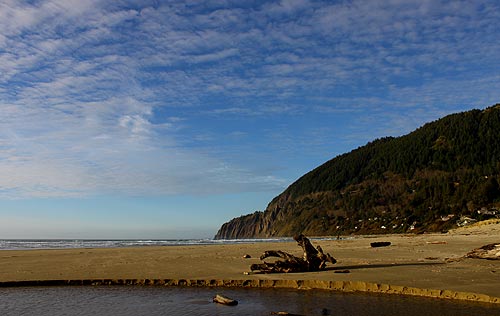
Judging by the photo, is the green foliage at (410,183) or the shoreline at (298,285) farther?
the green foliage at (410,183)

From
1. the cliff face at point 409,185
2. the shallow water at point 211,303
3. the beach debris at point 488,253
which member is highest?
the cliff face at point 409,185

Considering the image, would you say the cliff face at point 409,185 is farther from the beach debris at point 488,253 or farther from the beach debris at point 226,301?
the beach debris at point 226,301

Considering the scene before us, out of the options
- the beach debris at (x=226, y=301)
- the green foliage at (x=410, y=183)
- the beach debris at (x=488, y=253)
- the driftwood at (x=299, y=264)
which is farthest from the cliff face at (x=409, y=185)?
the beach debris at (x=226, y=301)

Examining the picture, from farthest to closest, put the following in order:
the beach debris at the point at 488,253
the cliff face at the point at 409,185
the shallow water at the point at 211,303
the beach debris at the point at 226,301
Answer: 1. the cliff face at the point at 409,185
2. the beach debris at the point at 488,253
3. the beach debris at the point at 226,301
4. the shallow water at the point at 211,303

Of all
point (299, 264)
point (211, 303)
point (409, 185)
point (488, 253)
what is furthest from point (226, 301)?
point (409, 185)

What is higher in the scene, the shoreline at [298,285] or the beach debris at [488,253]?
the beach debris at [488,253]

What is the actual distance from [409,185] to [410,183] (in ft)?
4.20

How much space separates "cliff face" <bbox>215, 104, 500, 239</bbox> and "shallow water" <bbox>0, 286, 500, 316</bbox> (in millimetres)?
83718

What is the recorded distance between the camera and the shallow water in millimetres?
13672

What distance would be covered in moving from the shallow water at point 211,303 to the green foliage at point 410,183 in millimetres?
85439

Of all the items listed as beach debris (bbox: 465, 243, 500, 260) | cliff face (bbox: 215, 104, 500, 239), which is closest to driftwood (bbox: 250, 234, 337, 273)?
beach debris (bbox: 465, 243, 500, 260)

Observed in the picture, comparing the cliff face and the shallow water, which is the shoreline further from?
the cliff face

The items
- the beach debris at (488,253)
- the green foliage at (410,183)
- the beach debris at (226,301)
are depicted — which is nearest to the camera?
the beach debris at (226,301)

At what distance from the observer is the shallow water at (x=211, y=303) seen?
44.9 ft
